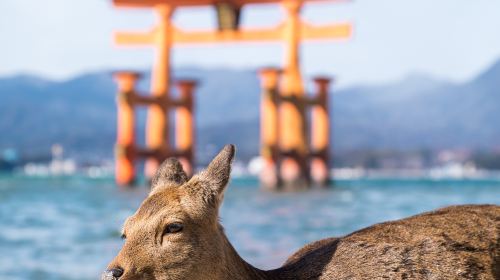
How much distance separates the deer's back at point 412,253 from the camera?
9.21 ft

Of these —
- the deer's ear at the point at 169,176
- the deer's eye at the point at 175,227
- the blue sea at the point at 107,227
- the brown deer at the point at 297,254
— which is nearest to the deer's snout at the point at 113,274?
the brown deer at the point at 297,254

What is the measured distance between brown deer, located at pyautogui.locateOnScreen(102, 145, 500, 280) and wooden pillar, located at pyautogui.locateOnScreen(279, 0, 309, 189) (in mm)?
18950

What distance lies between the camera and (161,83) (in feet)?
80.2

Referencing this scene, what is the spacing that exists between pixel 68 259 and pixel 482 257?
21.6 feet

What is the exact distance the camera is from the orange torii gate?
2202 centimetres

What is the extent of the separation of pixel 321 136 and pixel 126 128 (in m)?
5.54

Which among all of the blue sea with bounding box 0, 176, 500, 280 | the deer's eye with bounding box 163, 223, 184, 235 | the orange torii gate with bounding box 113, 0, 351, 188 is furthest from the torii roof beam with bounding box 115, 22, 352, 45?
the deer's eye with bounding box 163, 223, 184, 235

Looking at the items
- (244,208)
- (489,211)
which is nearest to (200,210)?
(489,211)

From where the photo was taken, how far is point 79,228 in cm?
1223

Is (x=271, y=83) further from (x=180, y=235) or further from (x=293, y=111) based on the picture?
(x=180, y=235)

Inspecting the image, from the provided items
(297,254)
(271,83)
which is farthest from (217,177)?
(271,83)

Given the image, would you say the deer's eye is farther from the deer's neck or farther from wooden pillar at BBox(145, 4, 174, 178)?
wooden pillar at BBox(145, 4, 174, 178)

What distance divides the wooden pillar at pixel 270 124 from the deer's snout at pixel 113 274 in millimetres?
19554

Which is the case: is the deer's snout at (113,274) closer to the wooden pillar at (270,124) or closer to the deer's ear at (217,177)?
the deer's ear at (217,177)
